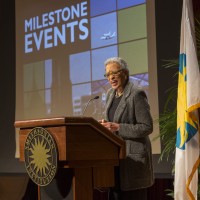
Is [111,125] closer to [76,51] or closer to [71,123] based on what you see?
[71,123]

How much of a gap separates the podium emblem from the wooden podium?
29 millimetres

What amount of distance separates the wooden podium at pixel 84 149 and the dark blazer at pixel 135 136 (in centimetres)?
26

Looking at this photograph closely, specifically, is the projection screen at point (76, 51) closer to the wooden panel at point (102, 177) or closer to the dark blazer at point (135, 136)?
the dark blazer at point (135, 136)

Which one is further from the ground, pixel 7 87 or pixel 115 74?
pixel 7 87

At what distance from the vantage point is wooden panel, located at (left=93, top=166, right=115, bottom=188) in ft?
6.99

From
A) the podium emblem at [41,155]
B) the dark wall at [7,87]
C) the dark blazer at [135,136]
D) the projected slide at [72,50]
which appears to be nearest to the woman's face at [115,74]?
the dark blazer at [135,136]

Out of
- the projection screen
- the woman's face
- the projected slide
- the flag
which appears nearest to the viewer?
the flag

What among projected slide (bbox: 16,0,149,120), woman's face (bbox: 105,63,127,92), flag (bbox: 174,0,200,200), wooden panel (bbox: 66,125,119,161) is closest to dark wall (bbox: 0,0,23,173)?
projected slide (bbox: 16,0,149,120)

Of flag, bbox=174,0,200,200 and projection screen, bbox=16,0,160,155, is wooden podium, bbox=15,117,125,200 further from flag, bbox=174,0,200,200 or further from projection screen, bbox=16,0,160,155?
projection screen, bbox=16,0,160,155

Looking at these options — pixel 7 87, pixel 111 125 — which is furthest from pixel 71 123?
pixel 7 87

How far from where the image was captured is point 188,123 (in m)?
2.39

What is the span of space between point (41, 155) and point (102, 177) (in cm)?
32

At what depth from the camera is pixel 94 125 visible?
2.09m

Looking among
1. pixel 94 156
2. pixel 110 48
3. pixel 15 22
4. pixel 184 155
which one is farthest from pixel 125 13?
pixel 94 156
